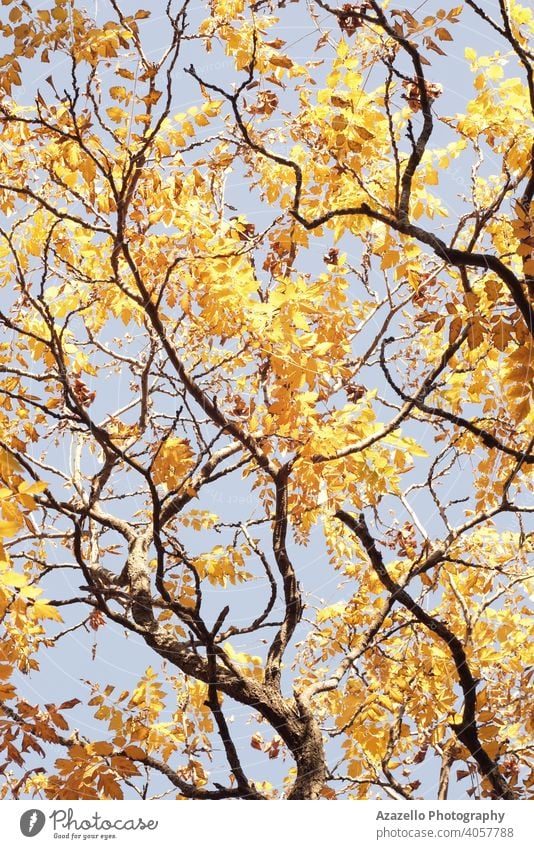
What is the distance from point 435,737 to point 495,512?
1.98 meters

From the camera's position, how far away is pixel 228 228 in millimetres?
5562

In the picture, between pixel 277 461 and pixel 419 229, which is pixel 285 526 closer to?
pixel 277 461

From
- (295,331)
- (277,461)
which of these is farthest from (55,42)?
(277,461)

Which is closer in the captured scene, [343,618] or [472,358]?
[472,358]

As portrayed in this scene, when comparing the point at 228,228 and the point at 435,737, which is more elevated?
the point at 228,228

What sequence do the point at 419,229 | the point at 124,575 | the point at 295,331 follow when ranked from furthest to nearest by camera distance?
the point at 124,575
the point at 295,331
the point at 419,229


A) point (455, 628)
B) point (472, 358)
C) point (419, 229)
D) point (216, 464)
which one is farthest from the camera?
point (455, 628)

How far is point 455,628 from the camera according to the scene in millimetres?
7699

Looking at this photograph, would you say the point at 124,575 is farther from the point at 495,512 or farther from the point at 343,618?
the point at 495,512

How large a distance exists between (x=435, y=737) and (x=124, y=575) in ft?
8.80

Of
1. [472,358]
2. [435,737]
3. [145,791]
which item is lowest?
[145,791]

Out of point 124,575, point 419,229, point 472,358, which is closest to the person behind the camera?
point 419,229

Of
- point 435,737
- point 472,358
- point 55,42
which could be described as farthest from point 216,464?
point 55,42

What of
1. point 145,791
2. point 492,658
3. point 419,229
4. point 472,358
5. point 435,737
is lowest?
point 145,791
